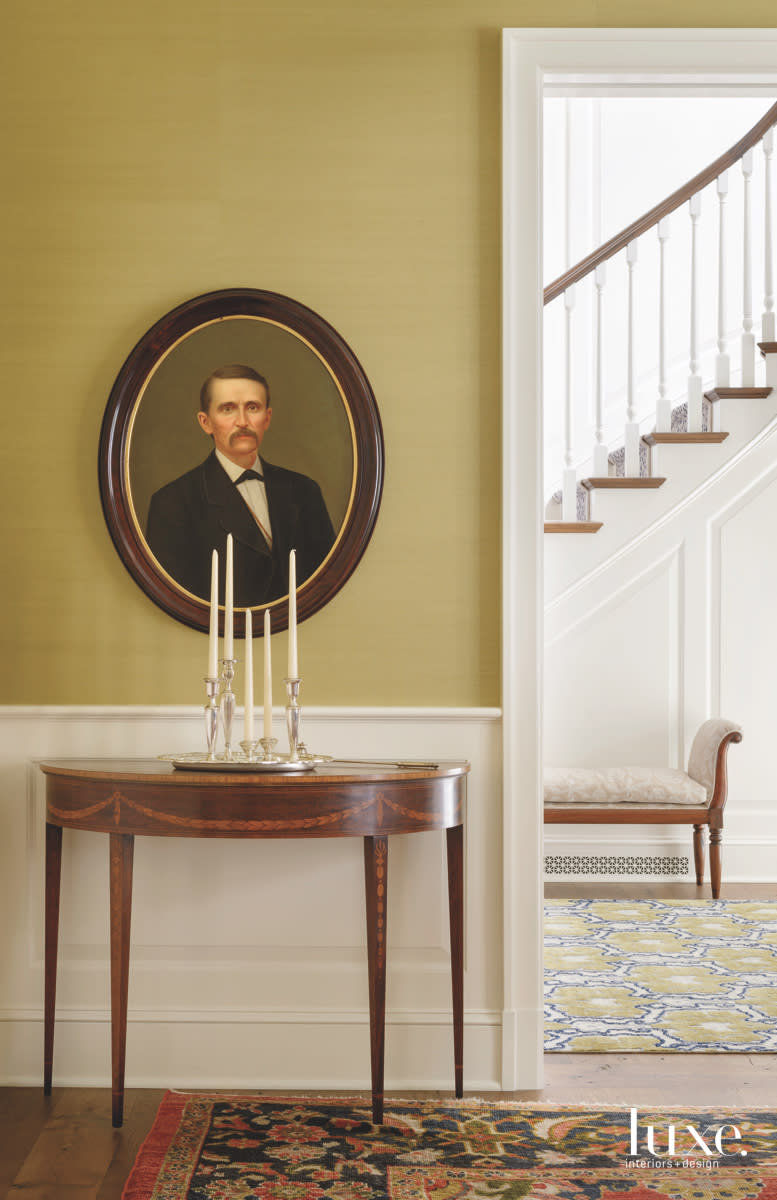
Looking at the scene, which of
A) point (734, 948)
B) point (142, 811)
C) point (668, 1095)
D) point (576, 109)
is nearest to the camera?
point (142, 811)

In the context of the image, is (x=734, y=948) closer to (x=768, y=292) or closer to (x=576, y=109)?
(x=768, y=292)

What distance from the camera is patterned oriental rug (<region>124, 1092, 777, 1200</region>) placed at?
2.15m

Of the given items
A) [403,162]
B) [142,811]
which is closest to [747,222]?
[403,162]

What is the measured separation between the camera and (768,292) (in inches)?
210

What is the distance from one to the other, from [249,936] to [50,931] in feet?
1.69

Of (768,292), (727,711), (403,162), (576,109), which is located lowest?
(727,711)

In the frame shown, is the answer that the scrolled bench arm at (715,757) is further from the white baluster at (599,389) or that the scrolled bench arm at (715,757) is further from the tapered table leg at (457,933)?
the tapered table leg at (457,933)

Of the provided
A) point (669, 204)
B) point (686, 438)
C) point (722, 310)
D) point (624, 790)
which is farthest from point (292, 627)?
point (669, 204)

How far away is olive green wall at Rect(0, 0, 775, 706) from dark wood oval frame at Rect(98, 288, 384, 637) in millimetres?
45

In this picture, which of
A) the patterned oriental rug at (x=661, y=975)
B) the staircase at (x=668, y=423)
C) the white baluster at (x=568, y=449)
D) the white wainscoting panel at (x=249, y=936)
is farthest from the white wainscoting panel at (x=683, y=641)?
the white wainscoting panel at (x=249, y=936)

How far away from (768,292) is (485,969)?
3959mm

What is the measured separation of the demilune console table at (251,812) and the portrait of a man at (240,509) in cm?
60

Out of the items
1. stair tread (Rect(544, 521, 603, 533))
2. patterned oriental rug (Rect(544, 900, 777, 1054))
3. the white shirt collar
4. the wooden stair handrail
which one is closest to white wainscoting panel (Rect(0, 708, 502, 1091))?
patterned oriental rug (Rect(544, 900, 777, 1054))

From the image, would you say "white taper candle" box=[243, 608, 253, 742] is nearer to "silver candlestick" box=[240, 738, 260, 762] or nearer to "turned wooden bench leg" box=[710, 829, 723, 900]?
"silver candlestick" box=[240, 738, 260, 762]
